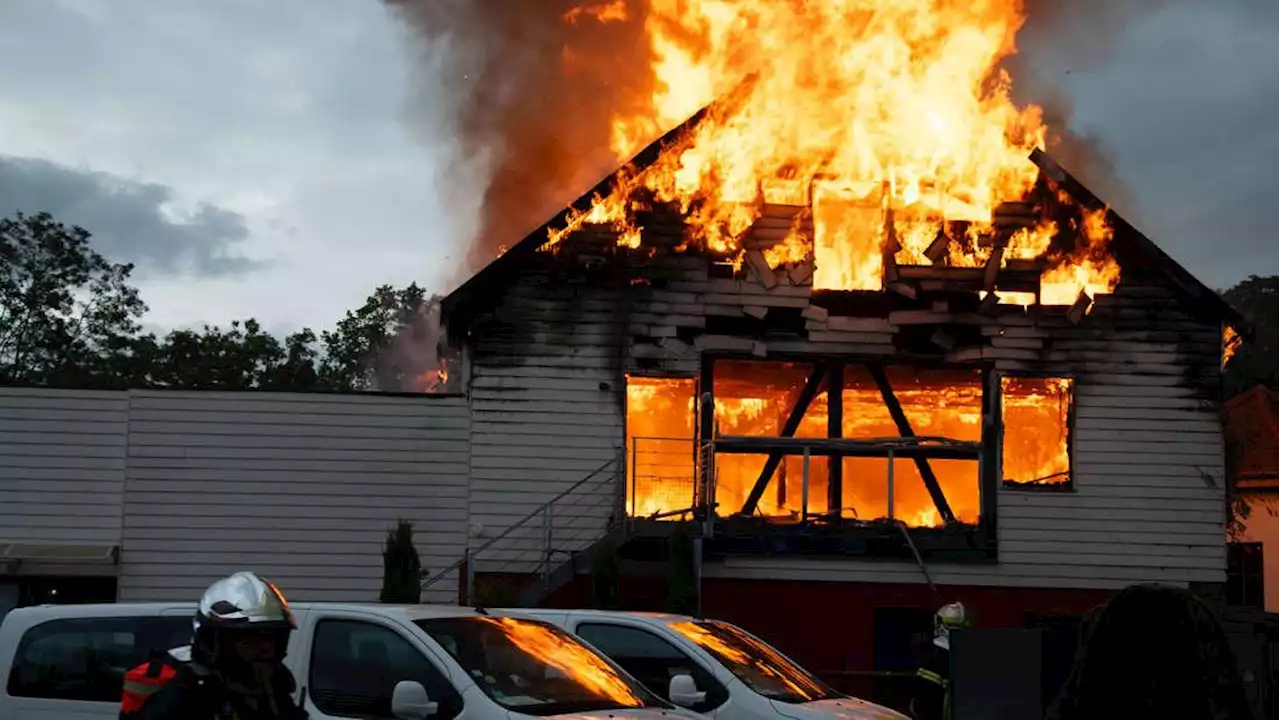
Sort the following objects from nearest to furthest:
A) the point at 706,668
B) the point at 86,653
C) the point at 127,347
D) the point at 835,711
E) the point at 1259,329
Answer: the point at 86,653, the point at 835,711, the point at 706,668, the point at 127,347, the point at 1259,329

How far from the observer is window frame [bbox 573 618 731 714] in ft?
35.0

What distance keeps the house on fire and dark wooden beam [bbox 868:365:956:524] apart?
39 mm

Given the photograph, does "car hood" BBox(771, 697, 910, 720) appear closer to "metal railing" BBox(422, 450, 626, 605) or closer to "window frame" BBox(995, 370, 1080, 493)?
"metal railing" BBox(422, 450, 626, 605)

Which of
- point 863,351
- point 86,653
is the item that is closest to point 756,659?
point 86,653

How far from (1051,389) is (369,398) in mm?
8785

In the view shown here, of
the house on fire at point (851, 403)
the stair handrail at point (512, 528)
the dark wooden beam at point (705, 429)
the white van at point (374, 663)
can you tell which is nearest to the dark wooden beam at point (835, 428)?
the house on fire at point (851, 403)

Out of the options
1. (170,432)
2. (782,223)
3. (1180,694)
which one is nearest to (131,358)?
(170,432)

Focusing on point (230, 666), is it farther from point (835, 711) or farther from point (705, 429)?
point (705, 429)

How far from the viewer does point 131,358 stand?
47.2 m

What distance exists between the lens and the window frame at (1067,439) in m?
21.0

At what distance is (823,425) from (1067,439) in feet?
10.3

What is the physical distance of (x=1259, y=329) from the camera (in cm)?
6231

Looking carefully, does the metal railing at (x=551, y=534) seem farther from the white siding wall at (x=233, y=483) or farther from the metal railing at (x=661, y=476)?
the white siding wall at (x=233, y=483)

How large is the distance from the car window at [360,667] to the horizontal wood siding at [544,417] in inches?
449
